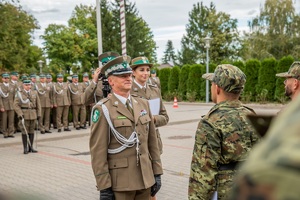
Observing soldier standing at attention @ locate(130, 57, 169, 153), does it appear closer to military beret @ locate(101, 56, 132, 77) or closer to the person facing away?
military beret @ locate(101, 56, 132, 77)

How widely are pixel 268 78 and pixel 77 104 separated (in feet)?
43.5

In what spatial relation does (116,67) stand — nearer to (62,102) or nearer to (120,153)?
(120,153)

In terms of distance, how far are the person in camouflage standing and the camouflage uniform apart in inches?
80.3

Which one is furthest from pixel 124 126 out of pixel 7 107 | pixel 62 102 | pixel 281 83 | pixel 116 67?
pixel 281 83

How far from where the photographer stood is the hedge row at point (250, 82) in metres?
23.0

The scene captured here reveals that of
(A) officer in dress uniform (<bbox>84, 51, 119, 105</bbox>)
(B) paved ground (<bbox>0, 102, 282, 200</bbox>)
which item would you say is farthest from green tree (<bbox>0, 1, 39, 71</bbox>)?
(A) officer in dress uniform (<bbox>84, 51, 119, 105</bbox>)

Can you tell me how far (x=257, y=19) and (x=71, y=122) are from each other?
35.6m

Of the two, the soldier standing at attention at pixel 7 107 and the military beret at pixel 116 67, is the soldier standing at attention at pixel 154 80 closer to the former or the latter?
the military beret at pixel 116 67

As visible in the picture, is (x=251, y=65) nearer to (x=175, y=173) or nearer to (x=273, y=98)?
(x=273, y=98)

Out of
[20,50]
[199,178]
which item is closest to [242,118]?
[199,178]

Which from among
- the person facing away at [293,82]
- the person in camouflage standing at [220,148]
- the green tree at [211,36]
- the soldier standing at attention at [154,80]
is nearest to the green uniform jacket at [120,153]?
the person in camouflage standing at [220,148]

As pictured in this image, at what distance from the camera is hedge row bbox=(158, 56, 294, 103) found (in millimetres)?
23000

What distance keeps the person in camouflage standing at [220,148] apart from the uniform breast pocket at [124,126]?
2.82 ft

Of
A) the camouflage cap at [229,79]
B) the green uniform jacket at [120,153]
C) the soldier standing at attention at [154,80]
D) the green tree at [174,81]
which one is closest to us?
the camouflage cap at [229,79]
